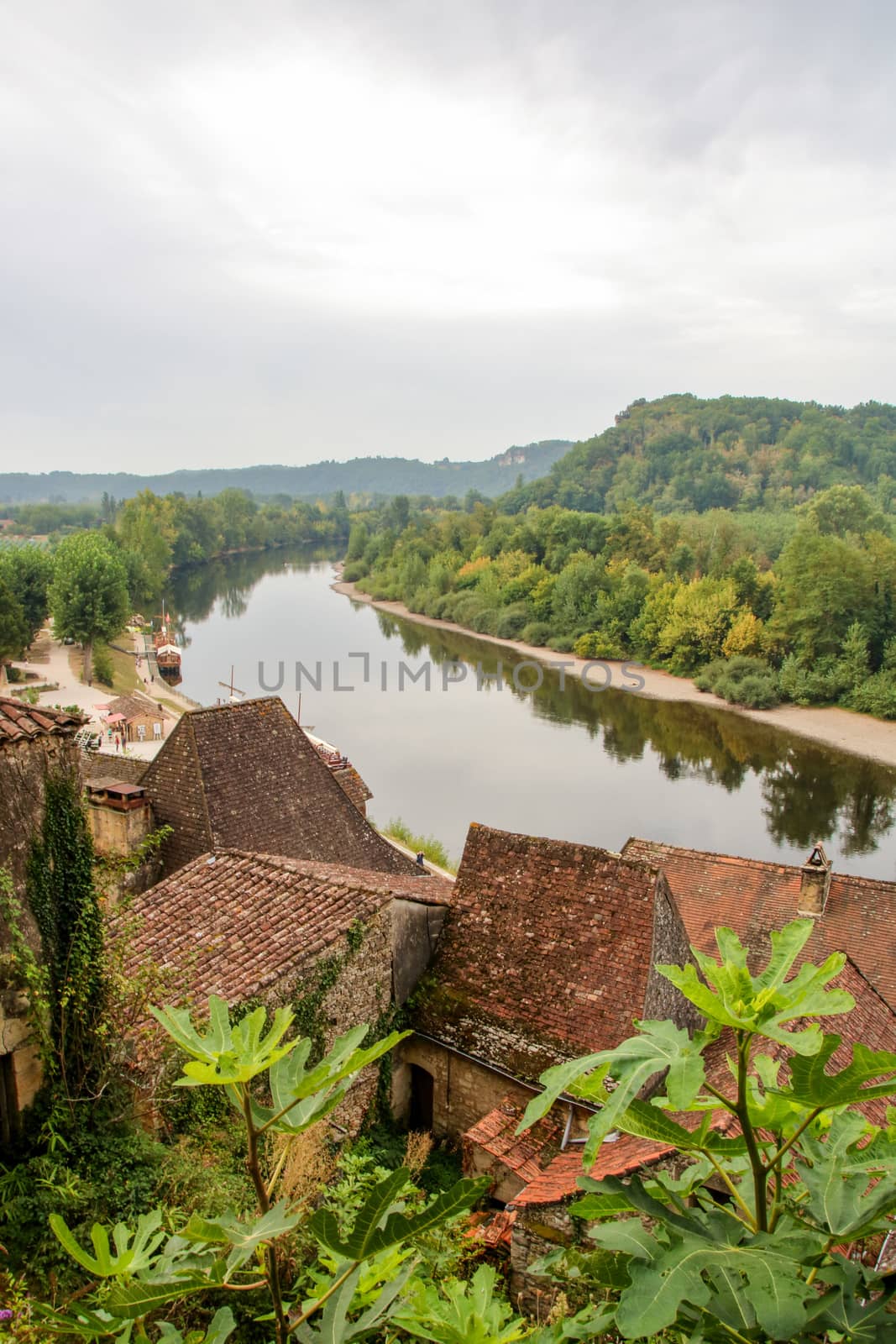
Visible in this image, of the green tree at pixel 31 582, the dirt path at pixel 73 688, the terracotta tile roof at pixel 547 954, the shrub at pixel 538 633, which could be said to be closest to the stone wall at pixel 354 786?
the terracotta tile roof at pixel 547 954

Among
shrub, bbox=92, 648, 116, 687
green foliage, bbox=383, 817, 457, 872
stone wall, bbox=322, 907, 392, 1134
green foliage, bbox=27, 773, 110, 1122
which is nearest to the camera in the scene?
green foliage, bbox=27, 773, 110, 1122

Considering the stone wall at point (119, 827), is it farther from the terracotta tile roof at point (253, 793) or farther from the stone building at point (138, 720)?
the stone building at point (138, 720)

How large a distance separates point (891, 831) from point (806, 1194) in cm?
3369

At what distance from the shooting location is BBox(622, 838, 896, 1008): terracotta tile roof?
1313cm

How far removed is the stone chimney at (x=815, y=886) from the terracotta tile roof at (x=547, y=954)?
3.73m

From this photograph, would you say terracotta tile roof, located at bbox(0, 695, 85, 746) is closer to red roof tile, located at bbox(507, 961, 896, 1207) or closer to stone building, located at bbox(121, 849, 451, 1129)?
stone building, located at bbox(121, 849, 451, 1129)

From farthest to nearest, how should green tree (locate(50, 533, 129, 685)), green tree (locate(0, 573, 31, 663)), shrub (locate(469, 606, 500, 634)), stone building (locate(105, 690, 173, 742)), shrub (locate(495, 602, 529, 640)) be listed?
shrub (locate(469, 606, 500, 634)) < shrub (locate(495, 602, 529, 640)) < green tree (locate(50, 533, 129, 685)) < green tree (locate(0, 573, 31, 663)) < stone building (locate(105, 690, 173, 742))

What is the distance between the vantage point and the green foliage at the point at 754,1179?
5.21 ft

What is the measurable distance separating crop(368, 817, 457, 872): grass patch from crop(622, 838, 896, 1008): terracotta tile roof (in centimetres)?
934

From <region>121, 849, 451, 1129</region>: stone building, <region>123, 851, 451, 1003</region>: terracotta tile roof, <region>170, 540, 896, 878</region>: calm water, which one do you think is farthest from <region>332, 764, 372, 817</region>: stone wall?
<region>170, 540, 896, 878</region>: calm water

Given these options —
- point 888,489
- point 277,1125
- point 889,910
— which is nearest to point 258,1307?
point 277,1125

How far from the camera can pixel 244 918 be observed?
895 cm

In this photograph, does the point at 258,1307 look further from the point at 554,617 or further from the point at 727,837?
the point at 554,617

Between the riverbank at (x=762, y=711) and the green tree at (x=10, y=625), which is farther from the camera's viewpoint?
the green tree at (x=10, y=625)
